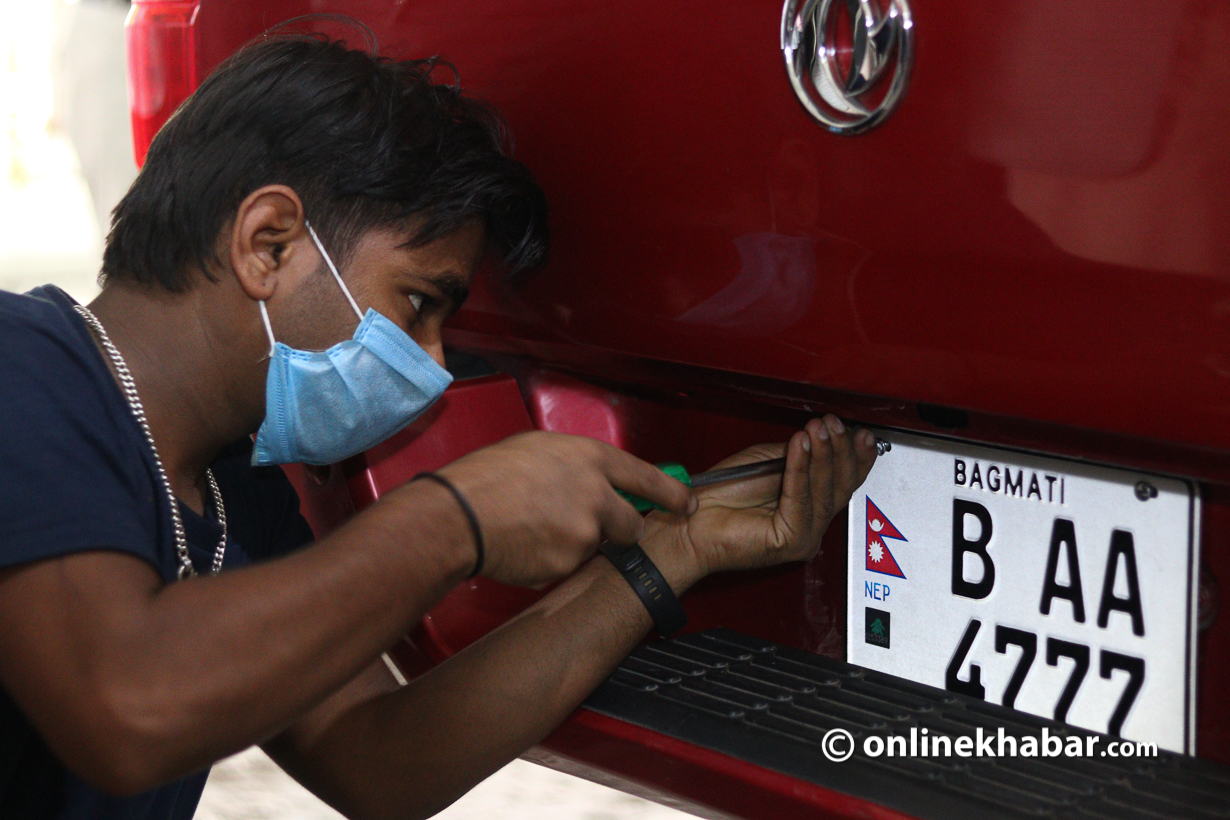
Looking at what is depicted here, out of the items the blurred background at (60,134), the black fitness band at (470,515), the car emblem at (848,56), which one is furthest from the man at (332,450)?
the blurred background at (60,134)

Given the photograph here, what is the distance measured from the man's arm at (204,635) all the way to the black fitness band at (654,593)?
0.45m

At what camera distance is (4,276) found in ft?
25.5

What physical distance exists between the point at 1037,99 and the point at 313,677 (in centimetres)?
80

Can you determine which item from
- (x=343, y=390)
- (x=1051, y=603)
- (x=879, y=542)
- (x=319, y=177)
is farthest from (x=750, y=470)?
(x=319, y=177)

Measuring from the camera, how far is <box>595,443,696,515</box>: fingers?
49.7 inches

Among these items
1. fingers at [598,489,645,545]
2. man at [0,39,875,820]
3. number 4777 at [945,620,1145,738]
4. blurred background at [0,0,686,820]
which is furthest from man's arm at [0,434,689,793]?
blurred background at [0,0,686,820]

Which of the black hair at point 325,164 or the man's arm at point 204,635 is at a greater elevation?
the black hair at point 325,164

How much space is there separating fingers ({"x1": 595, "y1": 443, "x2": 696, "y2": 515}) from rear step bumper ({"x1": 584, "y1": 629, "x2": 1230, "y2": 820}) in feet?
0.83

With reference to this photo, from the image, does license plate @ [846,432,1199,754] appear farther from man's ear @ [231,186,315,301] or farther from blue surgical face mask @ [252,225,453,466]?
man's ear @ [231,186,315,301]

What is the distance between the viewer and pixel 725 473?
1515mm

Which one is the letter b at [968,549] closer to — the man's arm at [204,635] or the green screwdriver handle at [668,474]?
the green screwdriver handle at [668,474]

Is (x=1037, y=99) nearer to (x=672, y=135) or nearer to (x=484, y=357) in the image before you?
(x=672, y=135)

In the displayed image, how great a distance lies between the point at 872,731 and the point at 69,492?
0.83 metres

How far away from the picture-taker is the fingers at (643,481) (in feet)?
4.14
